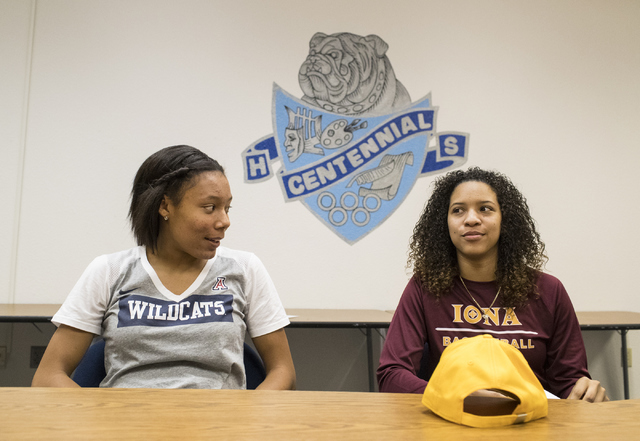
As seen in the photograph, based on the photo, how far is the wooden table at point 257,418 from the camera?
688 millimetres

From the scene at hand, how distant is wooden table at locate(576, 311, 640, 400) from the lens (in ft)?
7.91

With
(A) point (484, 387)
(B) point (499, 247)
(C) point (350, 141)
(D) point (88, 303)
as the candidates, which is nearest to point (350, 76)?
(C) point (350, 141)

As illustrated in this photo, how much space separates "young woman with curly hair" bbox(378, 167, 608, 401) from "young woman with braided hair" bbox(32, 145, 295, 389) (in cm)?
37

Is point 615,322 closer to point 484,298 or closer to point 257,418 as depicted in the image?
point 484,298

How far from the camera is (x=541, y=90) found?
10.3ft

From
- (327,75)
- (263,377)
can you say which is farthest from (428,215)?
(327,75)

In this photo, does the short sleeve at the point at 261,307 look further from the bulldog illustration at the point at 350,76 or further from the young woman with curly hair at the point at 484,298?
the bulldog illustration at the point at 350,76

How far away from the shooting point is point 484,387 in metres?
0.75

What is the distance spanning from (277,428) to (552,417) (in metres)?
0.45

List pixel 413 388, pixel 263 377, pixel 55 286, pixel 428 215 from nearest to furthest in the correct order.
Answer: pixel 413 388 → pixel 263 377 → pixel 428 215 → pixel 55 286

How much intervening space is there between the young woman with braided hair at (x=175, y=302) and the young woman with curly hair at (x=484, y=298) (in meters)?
0.37

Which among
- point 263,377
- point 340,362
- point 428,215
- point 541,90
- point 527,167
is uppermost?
point 541,90

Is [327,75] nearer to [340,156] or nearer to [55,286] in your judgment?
[340,156]

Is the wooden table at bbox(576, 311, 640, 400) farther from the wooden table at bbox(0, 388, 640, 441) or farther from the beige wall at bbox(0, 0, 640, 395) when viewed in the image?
the wooden table at bbox(0, 388, 640, 441)
